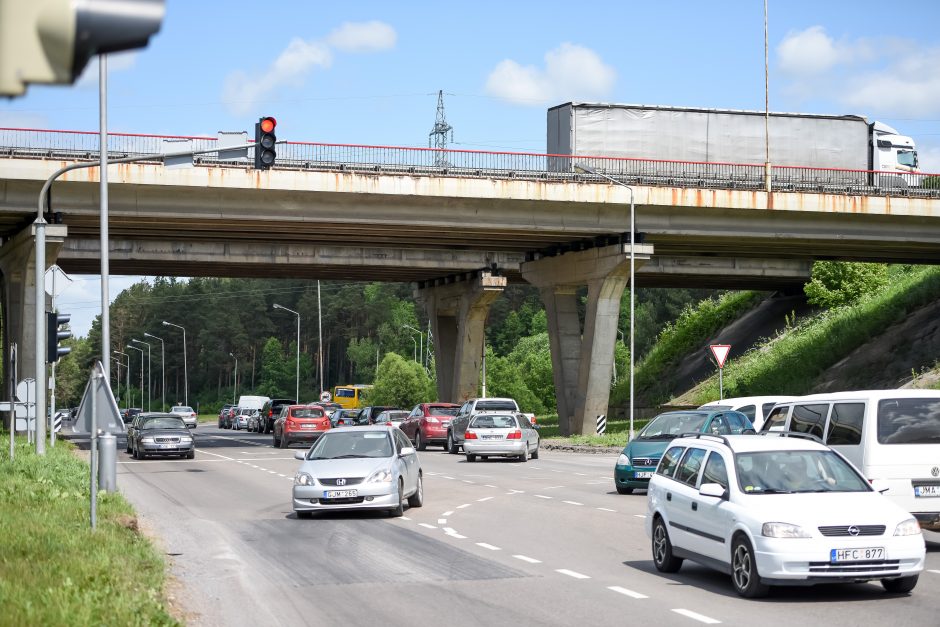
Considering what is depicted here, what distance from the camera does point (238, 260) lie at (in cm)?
5475

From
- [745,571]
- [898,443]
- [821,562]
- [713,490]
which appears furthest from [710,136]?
[821,562]

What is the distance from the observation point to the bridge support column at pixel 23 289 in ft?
146

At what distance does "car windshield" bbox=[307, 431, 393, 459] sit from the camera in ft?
66.1

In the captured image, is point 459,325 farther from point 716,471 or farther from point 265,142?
point 716,471

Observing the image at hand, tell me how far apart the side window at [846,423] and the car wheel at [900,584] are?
3705 mm

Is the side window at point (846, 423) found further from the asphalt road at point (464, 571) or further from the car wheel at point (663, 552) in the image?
the car wheel at point (663, 552)

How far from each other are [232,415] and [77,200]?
5863 cm

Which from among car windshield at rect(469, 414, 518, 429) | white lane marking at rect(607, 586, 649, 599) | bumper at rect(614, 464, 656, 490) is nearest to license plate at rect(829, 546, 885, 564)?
white lane marking at rect(607, 586, 649, 599)

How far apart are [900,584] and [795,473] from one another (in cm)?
138

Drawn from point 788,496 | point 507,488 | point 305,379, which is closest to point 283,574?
point 788,496

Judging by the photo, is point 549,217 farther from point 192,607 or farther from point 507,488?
point 192,607

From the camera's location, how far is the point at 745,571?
1122 centimetres

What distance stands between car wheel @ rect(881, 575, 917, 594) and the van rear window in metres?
3.65

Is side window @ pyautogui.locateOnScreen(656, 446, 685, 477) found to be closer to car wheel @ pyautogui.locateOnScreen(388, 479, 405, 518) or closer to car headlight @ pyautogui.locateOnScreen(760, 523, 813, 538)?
car headlight @ pyautogui.locateOnScreen(760, 523, 813, 538)
